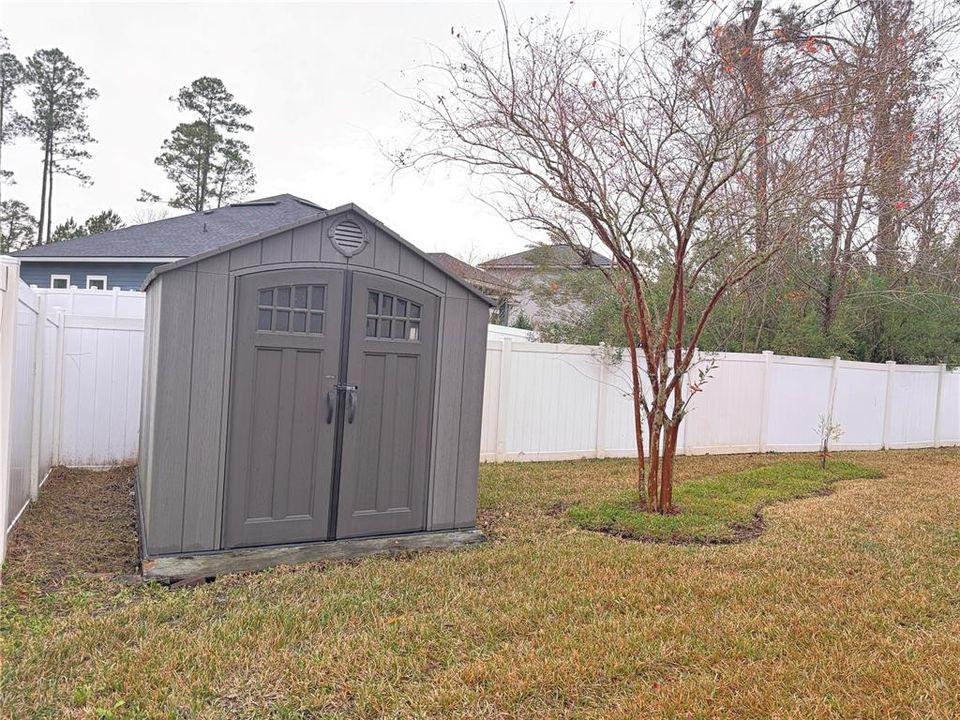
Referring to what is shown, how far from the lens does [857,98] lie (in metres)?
6.66

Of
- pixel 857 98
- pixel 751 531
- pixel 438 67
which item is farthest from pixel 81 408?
pixel 857 98

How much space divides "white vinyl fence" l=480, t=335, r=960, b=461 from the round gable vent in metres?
3.52

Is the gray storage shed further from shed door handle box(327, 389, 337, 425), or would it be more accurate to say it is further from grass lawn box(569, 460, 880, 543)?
grass lawn box(569, 460, 880, 543)

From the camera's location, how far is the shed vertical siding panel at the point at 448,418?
192 inches

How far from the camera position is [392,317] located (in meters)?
4.66

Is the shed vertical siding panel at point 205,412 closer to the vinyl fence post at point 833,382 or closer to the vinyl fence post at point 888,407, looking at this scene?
the vinyl fence post at point 833,382

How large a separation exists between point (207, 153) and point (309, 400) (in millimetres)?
21662

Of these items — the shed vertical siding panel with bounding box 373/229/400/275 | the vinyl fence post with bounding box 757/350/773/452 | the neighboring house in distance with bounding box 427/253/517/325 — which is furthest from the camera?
the neighboring house in distance with bounding box 427/253/517/325

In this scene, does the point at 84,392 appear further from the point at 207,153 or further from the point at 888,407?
A: the point at 207,153

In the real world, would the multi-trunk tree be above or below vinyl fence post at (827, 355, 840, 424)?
above

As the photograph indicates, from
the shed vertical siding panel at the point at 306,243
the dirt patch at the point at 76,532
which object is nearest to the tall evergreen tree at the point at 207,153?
the dirt patch at the point at 76,532

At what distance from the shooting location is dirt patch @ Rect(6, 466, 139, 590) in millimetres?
4164

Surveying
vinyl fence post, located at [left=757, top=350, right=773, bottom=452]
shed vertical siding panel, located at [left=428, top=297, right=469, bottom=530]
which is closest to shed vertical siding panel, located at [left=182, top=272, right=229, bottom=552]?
shed vertical siding panel, located at [left=428, top=297, right=469, bottom=530]

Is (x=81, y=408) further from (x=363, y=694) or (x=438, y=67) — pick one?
(x=363, y=694)
